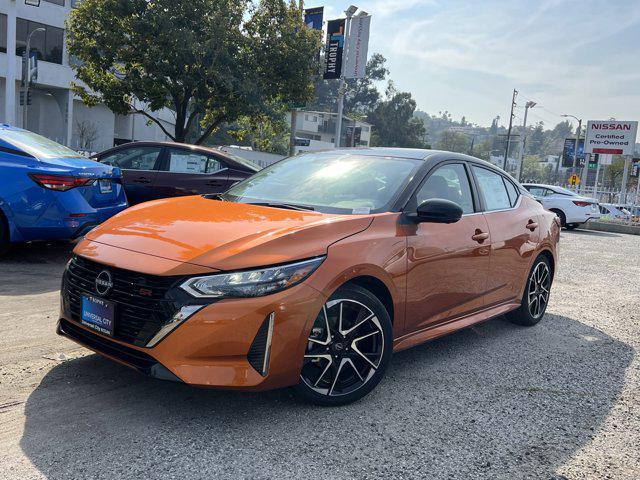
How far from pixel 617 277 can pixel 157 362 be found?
8.38 m

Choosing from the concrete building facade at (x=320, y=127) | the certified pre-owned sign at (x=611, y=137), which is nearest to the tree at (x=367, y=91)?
the concrete building facade at (x=320, y=127)

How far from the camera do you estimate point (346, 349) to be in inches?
129

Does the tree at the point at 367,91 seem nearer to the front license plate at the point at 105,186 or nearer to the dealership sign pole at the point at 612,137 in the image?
the dealership sign pole at the point at 612,137

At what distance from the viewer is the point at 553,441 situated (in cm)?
315

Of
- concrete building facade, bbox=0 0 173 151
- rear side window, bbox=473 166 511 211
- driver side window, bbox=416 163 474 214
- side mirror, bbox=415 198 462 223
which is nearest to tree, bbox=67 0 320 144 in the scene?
rear side window, bbox=473 166 511 211

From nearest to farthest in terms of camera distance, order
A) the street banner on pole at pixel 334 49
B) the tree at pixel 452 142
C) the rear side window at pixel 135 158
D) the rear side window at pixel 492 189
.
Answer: the rear side window at pixel 492 189 → the rear side window at pixel 135 158 → the street banner on pole at pixel 334 49 → the tree at pixel 452 142

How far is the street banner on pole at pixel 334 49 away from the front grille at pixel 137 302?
18.6m

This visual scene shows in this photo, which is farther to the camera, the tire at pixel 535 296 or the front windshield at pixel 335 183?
the tire at pixel 535 296

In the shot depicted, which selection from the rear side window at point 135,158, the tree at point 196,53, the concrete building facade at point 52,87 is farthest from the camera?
the concrete building facade at point 52,87

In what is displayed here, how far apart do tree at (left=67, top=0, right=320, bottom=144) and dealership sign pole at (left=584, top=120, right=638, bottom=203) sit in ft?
52.2

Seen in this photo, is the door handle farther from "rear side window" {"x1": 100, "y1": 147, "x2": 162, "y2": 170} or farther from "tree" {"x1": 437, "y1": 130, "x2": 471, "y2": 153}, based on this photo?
"tree" {"x1": 437, "y1": 130, "x2": 471, "y2": 153}

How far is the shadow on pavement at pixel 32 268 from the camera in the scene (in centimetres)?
555

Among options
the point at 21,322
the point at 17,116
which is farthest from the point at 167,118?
the point at 21,322

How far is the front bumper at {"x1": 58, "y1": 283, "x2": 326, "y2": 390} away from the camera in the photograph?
278 cm
